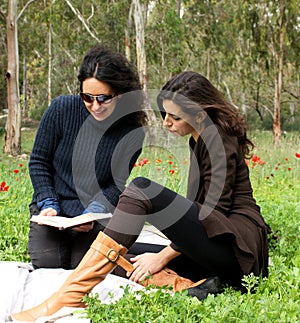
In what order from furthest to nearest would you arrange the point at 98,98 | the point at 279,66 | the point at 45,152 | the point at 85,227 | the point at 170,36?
1. the point at 279,66
2. the point at 170,36
3. the point at 45,152
4. the point at 98,98
5. the point at 85,227

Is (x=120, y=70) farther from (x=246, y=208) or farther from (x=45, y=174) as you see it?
(x=246, y=208)

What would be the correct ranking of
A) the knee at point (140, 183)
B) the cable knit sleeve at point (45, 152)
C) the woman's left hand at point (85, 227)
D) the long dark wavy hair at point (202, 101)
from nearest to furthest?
the knee at point (140, 183)
the long dark wavy hair at point (202, 101)
the woman's left hand at point (85, 227)
the cable knit sleeve at point (45, 152)

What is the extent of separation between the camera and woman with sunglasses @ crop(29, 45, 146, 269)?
3.16m

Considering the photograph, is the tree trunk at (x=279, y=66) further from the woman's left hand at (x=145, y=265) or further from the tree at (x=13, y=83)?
the woman's left hand at (x=145, y=265)

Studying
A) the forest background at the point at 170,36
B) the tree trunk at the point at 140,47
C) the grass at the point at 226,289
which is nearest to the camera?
the grass at the point at 226,289

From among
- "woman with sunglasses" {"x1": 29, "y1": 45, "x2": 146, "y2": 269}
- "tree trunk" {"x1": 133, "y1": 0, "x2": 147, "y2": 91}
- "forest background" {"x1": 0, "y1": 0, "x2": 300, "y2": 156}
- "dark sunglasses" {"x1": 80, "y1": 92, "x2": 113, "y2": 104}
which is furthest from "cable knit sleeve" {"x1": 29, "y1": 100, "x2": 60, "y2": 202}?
"tree trunk" {"x1": 133, "y1": 0, "x2": 147, "y2": 91}

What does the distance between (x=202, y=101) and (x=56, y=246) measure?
1.23 meters

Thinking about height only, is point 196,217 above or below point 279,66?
below

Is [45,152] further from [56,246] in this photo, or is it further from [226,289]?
[226,289]

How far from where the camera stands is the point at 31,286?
9.27 ft

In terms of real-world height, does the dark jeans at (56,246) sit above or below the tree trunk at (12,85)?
below

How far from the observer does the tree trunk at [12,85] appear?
11688 millimetres

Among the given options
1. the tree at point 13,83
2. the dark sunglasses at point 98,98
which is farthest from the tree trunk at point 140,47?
the dark sunglasses at point 98,98

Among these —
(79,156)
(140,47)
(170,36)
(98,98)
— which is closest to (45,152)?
(79,156)
